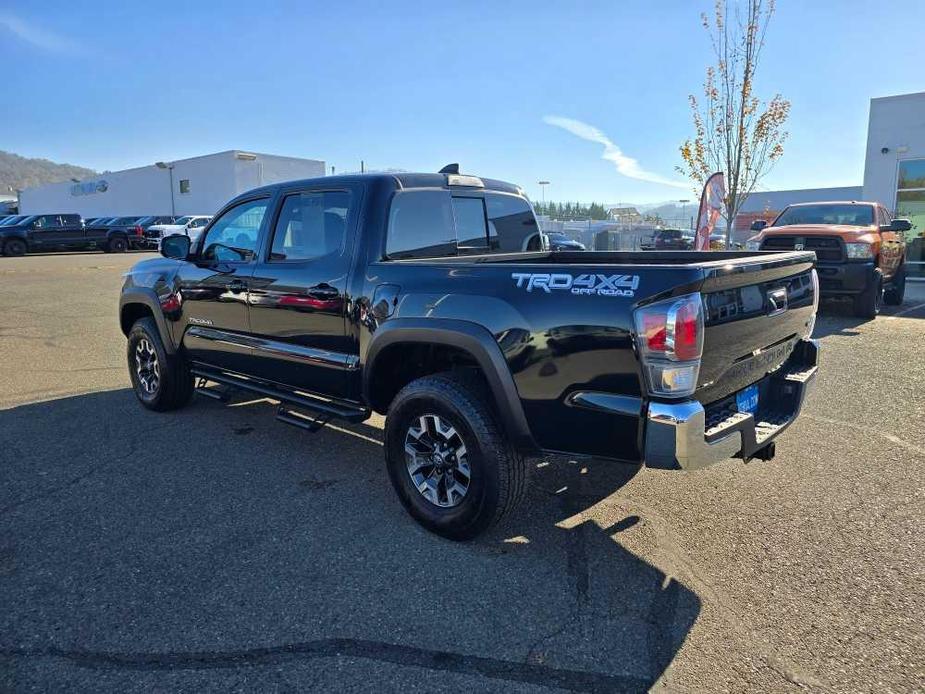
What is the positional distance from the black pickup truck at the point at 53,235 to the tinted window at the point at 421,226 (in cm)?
3188

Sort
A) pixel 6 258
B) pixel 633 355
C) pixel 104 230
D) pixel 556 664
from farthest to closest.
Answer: pixel 104 230, pixel 6 258, pixel 633 355, pixel 556 664

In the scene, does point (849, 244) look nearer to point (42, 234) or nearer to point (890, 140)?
point (890, 140)

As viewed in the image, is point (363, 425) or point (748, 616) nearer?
point (748, 616)

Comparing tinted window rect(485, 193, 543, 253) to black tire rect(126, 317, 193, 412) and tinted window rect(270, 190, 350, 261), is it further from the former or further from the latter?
black tire rect(126, 317, 193, 412)

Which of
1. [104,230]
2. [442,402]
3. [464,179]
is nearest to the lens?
[442,402]

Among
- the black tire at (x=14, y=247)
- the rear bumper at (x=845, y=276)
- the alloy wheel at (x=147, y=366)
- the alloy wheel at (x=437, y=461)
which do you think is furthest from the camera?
the black tire at (x=14, y=247)

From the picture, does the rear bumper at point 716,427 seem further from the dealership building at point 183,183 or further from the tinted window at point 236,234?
the dealership building at point 183,183

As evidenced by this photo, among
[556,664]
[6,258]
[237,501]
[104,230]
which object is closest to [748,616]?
[556,664]

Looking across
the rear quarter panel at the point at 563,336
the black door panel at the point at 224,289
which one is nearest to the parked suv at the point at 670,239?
the black door panel at the point at 224,289

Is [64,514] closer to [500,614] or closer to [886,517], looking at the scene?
[500,614]

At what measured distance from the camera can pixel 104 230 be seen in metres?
31.7

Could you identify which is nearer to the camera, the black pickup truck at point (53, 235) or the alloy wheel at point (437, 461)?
the alloy wheel at point (437, 461)

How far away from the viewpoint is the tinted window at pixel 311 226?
3.99 m

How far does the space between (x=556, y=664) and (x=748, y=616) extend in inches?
36.0
